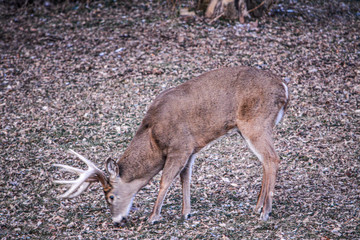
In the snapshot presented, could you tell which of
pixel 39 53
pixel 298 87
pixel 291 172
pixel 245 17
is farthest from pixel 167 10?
pixel 291 172

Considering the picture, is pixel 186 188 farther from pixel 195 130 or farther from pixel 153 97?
pixel 153 97

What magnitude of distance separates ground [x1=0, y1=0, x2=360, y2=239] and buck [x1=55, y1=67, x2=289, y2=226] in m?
0.37

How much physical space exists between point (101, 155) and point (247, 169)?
7.31 ft

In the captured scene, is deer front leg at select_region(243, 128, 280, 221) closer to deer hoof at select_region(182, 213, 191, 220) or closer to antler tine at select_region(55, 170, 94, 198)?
deer hoof at select_region(182, 213, 191, 220)

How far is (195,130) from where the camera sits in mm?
5551

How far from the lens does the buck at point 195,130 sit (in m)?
5.42

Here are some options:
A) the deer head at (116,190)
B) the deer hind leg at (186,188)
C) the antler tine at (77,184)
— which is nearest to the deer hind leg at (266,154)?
the deer hind leg at (186,188)

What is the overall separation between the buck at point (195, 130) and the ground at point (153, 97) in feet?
1.20

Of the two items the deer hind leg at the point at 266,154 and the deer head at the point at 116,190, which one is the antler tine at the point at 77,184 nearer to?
the deer head at the point at 116,190

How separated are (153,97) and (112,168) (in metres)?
3.29

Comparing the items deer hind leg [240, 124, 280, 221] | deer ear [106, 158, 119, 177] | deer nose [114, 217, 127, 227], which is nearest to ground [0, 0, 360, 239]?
deer nose [114, 217, 127, 227]

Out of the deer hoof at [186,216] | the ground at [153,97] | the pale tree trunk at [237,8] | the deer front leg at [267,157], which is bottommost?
the ground at [153,97]

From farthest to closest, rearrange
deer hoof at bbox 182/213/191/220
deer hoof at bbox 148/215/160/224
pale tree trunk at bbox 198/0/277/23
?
1. pale tree trunk at bbox 198/0/277/23
2. deer hoof at bbox 182/213/191/220
3. deer hoof at bbox 148/215/160/224

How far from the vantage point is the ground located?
5.46 metres
